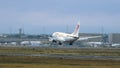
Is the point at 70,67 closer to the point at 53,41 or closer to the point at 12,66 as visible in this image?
the point at 12,66

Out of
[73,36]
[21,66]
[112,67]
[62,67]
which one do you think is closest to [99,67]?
[112,67]

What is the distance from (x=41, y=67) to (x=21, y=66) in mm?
3491

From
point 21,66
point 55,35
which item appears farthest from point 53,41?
point 21,66

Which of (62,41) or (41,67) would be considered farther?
(62,41)

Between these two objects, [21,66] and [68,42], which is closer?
[21,66]

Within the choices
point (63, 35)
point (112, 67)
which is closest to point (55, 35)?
point (63, 35)

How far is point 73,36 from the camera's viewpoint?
18800 cm

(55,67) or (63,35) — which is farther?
(63,35)

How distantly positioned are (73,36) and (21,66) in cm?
13207

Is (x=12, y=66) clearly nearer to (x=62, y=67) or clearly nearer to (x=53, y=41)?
(x=62, y=67)

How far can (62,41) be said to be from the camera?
194 metres

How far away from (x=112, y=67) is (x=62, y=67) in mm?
7617

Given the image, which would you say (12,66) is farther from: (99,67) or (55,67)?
(99,67)

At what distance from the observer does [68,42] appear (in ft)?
651
